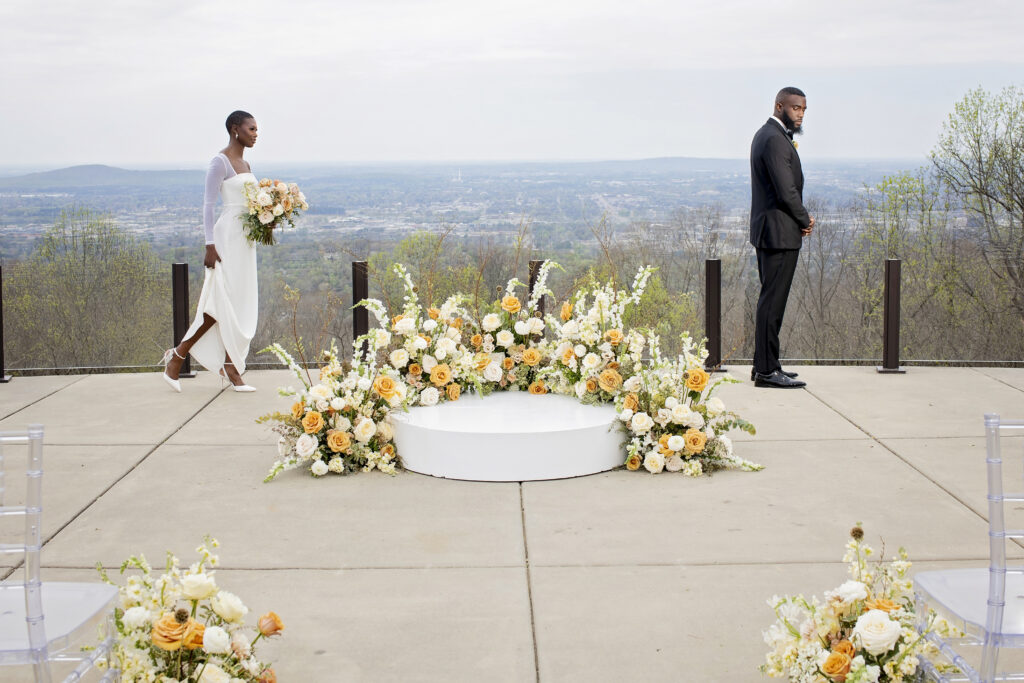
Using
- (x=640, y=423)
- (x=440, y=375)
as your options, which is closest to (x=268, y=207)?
(x=440, y=375)

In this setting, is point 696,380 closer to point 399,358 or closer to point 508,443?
point 508,443

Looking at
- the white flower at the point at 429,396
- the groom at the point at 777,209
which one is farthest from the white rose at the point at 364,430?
the groom at the point at 777,209

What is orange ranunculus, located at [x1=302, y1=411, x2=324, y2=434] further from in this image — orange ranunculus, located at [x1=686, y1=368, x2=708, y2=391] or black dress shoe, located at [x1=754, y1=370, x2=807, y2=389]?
black dress shoe, located at [x1=754, y1=370, x2=807, y2=389]

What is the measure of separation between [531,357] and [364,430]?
61.3 inches

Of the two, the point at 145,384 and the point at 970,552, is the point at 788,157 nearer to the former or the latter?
the point at 970,552

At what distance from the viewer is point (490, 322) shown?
8016 mm

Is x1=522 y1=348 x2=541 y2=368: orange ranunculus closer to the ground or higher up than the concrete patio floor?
higher up

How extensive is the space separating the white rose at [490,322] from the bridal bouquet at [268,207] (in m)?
2.28

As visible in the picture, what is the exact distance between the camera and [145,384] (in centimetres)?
1019

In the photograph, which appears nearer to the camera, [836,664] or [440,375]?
[836,664]

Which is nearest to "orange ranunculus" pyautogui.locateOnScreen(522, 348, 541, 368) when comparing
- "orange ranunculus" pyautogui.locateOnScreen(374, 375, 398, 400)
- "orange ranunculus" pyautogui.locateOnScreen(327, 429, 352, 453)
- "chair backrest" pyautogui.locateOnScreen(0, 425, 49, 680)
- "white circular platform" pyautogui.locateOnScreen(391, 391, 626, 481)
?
"white circular platform" pyautogui.locateOnScreen(391, 391, 626, 481)

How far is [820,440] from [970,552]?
7.97 ft

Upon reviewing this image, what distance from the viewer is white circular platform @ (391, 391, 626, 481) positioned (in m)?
6.74

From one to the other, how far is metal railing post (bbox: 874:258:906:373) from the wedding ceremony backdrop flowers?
12.4ft
